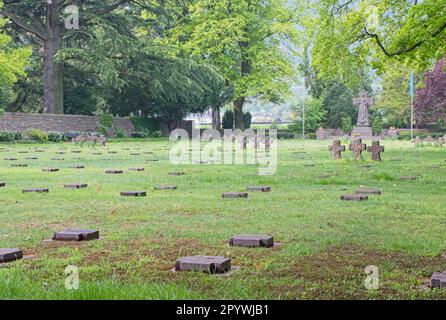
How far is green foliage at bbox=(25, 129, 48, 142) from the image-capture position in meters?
32.2

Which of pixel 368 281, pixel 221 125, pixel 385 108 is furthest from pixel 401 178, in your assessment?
pixel 385 108

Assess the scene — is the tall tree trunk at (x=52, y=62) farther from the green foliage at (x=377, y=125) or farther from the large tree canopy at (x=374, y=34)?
the green foliage at (x=377, y=125)

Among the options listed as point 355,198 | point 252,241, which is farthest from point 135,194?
point 252,241

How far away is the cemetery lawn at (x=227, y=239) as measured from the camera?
12.1 feet

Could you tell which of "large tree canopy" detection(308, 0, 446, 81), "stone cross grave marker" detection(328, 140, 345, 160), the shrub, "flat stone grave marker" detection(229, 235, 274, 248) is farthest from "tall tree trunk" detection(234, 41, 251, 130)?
"flat stone grave marker" detection(229, 235, 274, 248)

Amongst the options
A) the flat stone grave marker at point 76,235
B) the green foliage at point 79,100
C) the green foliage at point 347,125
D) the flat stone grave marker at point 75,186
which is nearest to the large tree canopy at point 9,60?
the green foliage at point 79,100

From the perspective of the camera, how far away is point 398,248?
16.1 ft

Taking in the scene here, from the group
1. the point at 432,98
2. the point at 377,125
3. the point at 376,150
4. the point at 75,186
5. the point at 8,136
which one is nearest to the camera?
the point at 75,186

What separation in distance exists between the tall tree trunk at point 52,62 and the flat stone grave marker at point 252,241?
3215 centimetres

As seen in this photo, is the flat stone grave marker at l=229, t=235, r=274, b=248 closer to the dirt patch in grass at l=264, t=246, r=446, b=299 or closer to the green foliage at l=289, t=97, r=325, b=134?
the dirt patch in grass at l=264, t=246, r=446, b=299

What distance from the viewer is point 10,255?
4547 millimetres

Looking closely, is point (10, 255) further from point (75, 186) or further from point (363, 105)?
point (363, 105)

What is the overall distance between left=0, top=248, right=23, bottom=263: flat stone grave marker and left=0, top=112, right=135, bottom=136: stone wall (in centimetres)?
2997

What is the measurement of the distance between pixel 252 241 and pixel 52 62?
108 ft
